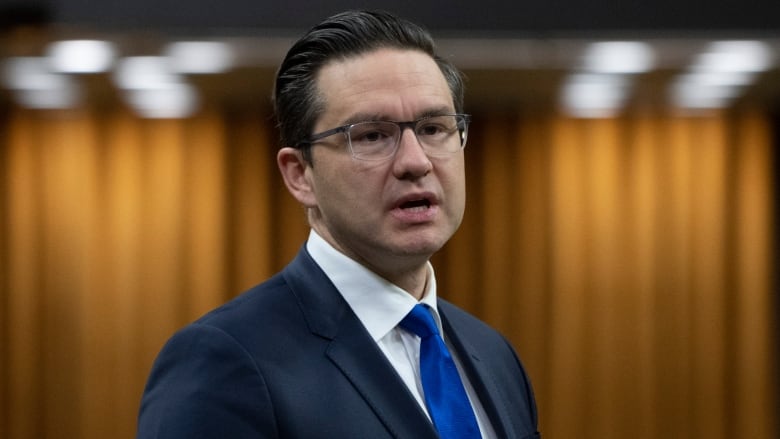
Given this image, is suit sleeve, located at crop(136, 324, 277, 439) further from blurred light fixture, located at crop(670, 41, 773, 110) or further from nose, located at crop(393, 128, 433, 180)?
blurred light fixture, located at crop(670, 41, 773, 110)

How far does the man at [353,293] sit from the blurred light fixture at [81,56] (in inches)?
118

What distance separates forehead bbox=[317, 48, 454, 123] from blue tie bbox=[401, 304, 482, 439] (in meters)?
0.32

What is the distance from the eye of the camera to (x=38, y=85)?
199 inches

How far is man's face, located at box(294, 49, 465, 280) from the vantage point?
1.50 metres

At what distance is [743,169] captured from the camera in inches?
226

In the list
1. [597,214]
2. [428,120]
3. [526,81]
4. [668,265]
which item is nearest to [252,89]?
[526,81]

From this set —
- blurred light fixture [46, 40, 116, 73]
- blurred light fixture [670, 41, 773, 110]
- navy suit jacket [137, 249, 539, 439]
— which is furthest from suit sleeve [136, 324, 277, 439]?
blurred light fixture [670, 41, 773, 110]

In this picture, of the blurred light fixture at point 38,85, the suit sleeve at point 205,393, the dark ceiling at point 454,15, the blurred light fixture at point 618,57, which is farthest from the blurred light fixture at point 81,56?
the suit sleeve at point 205,393

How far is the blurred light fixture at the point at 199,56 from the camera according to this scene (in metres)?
4.39

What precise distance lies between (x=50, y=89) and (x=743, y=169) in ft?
12.6

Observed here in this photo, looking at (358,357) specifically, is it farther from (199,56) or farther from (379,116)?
(199,56)

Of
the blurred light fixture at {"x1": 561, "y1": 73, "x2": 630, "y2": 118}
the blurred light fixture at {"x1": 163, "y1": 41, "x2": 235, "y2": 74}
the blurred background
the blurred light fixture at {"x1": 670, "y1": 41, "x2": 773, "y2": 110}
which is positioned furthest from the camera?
the blurred background

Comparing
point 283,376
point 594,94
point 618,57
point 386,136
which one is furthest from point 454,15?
point 283,376

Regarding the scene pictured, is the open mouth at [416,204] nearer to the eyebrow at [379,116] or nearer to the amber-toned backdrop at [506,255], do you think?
the eyebrow at [379,116]
